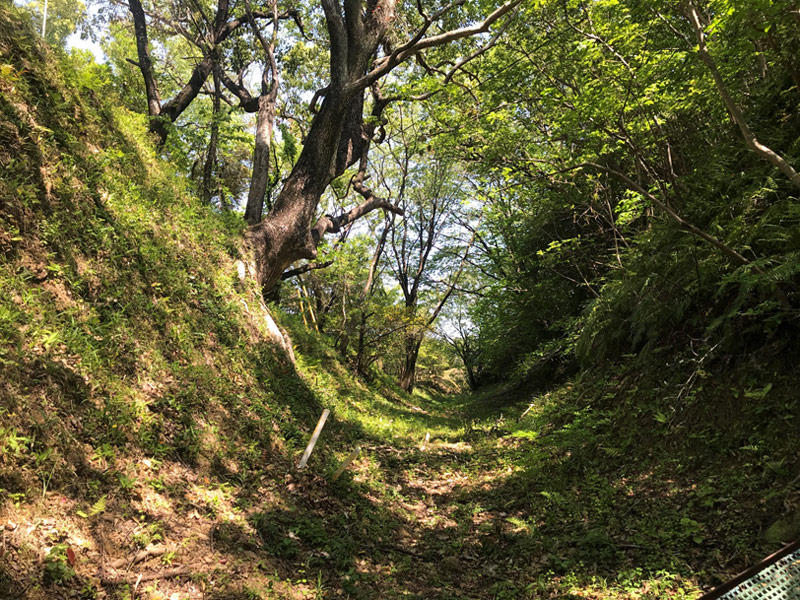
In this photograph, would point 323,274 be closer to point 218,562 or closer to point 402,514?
point 402,514

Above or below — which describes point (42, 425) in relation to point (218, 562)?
above

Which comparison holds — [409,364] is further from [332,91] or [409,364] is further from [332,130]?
[332,91]

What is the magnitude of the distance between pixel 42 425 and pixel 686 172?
373 inches

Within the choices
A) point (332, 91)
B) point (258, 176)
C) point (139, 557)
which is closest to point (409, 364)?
point (258, 176)

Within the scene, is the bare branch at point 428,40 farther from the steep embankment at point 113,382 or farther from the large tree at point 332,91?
the steep embankment at point 113,382

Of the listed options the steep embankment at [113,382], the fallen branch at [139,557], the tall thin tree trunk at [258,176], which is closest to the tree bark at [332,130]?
the tall thin tree trunk at [258,176]

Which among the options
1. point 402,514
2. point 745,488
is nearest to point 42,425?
point 402,514

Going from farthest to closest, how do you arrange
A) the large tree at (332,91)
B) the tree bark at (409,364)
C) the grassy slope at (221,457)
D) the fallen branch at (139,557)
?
the tree bark at (409,364) → the large tree at (332,91) → the grassy slope at (221,457) → the fallen branch at (139,557)

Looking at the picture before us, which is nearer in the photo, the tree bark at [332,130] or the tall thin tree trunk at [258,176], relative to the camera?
the tree bark at [332,130]

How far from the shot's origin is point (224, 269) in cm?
745

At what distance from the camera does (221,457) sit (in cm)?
469

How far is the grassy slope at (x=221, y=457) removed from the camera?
3.16 m

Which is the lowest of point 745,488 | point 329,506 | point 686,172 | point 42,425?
point 329,506

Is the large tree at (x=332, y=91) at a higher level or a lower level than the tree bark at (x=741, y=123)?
higher
